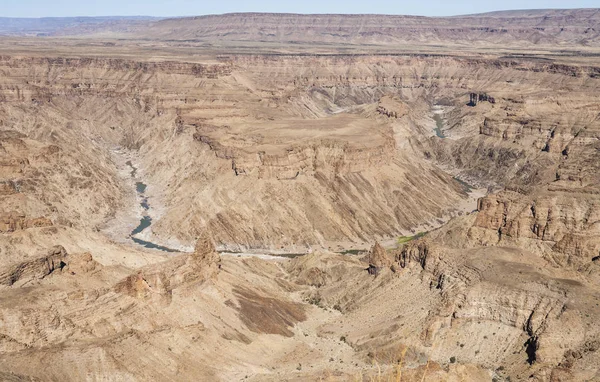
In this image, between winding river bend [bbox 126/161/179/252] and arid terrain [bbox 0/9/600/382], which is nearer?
arid terrain [bbox 0/9/600/382]

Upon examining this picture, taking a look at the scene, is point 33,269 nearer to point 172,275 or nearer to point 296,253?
point 172,275

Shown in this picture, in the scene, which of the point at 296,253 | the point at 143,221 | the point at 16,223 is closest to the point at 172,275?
the point at 16,223

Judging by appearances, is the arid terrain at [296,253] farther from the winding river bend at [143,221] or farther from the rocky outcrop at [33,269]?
the winding river bend at [143,221]

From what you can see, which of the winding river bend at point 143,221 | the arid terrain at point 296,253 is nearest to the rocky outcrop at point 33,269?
the arid terrain at point 296,253

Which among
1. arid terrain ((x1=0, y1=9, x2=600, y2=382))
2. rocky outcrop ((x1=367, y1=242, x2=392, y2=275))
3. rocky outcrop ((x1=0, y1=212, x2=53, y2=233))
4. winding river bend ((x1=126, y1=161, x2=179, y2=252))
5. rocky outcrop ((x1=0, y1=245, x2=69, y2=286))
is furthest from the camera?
winding river bend ((x1=126, y1=161, x2=179, y2=252))

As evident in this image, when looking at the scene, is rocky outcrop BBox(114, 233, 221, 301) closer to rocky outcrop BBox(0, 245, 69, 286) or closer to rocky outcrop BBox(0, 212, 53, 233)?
rocky outcrop BBox(0, 245, 69, 286)

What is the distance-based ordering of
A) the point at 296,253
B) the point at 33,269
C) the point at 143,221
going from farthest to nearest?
the point at 143,221, the point at 296,253, the point at 33,269

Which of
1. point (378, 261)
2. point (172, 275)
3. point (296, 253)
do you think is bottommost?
point (296, 253)

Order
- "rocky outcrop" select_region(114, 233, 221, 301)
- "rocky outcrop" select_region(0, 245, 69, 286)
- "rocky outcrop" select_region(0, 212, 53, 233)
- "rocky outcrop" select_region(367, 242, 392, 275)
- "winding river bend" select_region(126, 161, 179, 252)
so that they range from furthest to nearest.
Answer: "winding river bend" select_region(126, 161, 179, 252), "rocky outcrop" select_region(0, 212, 53, 233), "rocky outcrop" select_region(367, 242, 392, 275), "rocky outcrop" select_region(0, 245, 69, 286), "rocky outcrop" select_region(114, 233, 221, 301)

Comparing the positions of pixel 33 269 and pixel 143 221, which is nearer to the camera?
pixel 33 269

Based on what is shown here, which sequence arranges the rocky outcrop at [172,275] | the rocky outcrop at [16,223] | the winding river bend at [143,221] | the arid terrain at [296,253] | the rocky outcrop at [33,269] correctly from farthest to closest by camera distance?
the winding river bend at [143,221], the rocky outcrop at [16,223], the rocky outcrop at [33,269], the rocky outcrop at [172,275], the arid terrain at [296,253]

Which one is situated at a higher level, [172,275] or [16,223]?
[172,275]

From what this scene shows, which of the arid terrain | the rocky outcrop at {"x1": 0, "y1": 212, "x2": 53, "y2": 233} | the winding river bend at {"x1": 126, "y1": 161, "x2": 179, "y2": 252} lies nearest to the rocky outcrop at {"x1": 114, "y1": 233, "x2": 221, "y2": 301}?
the arid terrain
